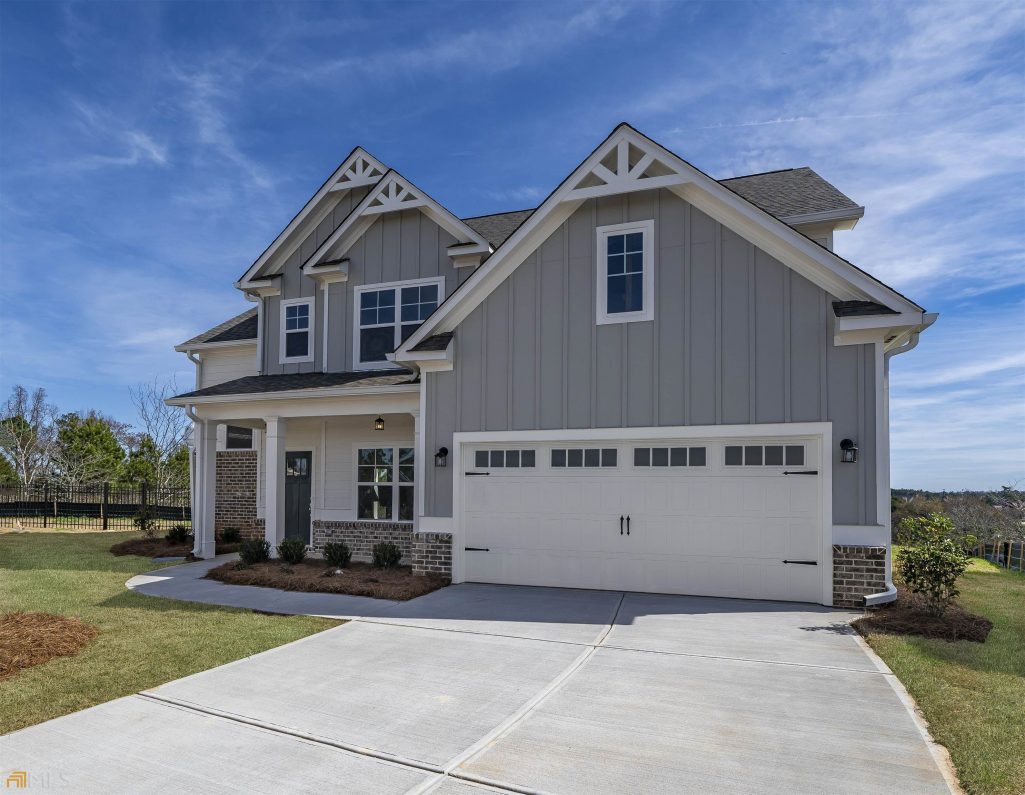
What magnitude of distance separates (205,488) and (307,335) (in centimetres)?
386

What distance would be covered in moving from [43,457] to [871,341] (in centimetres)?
4010

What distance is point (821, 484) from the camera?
8.71 m

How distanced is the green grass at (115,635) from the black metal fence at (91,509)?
9606 millimetres

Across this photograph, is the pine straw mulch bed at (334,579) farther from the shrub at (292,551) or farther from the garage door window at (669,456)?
the garage door window at (669,456)

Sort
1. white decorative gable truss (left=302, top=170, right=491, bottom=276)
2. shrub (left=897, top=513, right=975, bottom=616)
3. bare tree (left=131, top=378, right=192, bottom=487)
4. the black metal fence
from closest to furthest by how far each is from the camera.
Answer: shrub (left=897, top=513, right=975, bottom=616)
white decorative gable truss (left=302, top=170, right=491, bottom=276)
the black metal fence
bare tree (left=131, top=378, right=192, bottom=487)

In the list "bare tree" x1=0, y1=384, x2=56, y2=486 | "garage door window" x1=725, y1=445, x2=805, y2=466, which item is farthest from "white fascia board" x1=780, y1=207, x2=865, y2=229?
"bare tree" x1=0, y1=384, x2=56, y2=486

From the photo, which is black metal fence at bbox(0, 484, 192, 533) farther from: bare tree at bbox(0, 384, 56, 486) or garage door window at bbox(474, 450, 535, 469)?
garage door window at bbox(474, 450, 535, 469)

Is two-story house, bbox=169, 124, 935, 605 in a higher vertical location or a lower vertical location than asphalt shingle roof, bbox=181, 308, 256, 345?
lower

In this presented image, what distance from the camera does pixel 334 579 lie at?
10.3 meters

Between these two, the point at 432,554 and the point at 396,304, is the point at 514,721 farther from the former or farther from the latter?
the point at 396,304

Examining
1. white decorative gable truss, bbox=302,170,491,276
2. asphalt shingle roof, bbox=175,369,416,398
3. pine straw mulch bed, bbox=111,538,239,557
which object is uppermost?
white decorative gable truss, bbox=302,170,491,276

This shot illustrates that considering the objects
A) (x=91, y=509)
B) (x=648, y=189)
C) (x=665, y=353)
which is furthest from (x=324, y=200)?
(x=91, y=509)

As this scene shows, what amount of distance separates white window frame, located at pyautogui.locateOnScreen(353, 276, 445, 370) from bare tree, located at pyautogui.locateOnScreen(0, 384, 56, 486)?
2812 cm

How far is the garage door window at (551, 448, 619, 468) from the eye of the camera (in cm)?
A: 988
